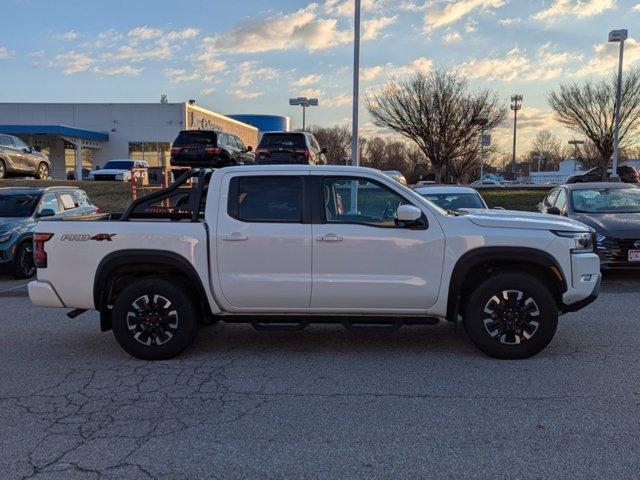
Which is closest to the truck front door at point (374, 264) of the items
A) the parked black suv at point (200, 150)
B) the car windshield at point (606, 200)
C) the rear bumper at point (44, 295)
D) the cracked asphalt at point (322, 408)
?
the cracked asphalt at point (322, 408)

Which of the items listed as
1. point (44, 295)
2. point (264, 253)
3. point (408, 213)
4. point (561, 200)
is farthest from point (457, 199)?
point (44, 295)

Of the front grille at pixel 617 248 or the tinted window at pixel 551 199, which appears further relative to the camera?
the tinted window at pixel 551 199

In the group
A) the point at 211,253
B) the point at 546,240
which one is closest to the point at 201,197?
the point at 211,253

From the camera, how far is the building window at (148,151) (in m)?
46.8

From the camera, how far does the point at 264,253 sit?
5.39 meters

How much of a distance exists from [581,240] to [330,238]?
2413 millimetres

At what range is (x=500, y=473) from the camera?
335cm

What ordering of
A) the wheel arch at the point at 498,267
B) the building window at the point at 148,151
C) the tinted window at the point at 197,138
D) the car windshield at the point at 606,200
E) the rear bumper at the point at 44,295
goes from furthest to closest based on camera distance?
the building window at the point at 148,151
the tinted window at the point at 197,138
the car windshield at the point at 606,200
the rear bumper at the point at 44,295
the wheel arch at the point at 498,267

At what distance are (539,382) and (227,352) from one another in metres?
3.00

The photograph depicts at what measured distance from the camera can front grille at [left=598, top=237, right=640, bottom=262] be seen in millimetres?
8953

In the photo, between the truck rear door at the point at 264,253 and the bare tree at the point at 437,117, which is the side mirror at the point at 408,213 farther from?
the bare tree at the point at 437,117

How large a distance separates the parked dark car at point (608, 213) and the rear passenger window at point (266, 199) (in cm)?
587

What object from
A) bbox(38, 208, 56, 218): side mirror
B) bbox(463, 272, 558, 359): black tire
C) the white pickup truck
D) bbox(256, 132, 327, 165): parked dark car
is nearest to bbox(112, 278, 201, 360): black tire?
the white pickup truck

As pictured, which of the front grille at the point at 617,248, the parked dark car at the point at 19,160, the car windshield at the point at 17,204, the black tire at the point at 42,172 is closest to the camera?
the front grille at the point at 617,248
